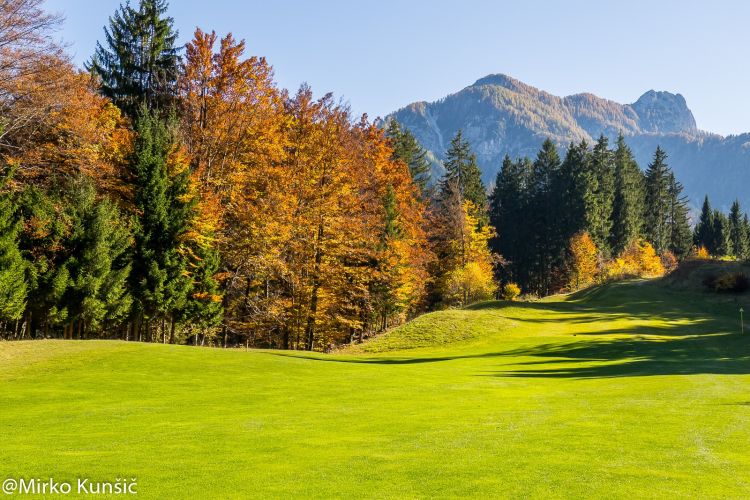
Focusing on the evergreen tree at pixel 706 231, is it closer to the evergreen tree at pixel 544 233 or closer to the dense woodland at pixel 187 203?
the evergreen tree at pixel 544 233

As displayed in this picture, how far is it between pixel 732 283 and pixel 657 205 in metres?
61.2

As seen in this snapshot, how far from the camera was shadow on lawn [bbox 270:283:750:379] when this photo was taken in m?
25.6

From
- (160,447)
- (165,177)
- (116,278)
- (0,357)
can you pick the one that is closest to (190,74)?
(165,177)

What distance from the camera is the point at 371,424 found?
1263 centimetres

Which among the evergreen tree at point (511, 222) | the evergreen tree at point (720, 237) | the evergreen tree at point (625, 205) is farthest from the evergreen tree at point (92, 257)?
the evergreen tree at point (720, 237)

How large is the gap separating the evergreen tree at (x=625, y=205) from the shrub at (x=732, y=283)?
138 feet

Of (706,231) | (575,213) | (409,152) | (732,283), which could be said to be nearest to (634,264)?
(575,213)

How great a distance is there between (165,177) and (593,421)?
99.2 ft

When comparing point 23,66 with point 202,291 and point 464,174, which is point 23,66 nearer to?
point 202,291

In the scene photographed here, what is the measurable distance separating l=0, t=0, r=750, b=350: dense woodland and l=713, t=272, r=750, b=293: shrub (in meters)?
23.2

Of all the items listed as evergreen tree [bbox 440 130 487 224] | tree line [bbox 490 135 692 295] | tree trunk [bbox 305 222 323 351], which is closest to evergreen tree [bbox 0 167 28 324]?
tree trunk [bbox 305 222 323 351]

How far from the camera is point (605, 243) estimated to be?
314ft

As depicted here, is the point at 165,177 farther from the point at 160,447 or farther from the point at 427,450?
the point at 427,450

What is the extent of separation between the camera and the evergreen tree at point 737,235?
123250mm
